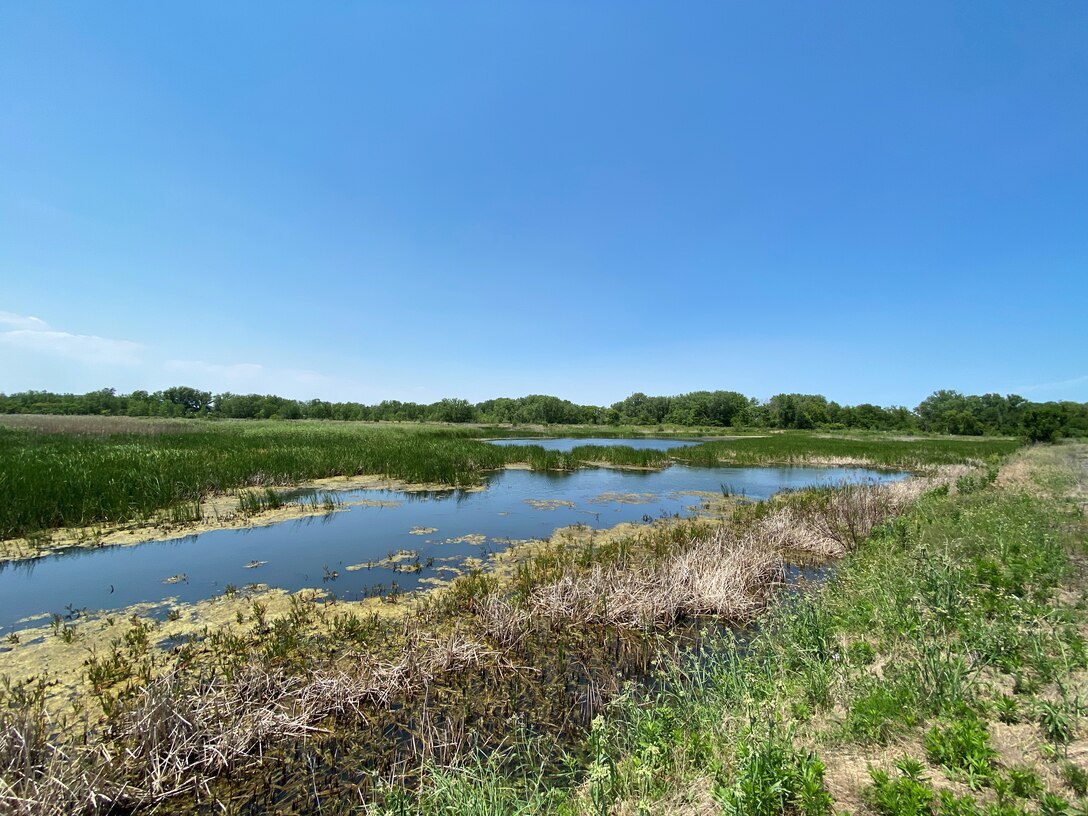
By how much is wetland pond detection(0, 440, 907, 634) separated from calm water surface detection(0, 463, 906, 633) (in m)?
0.03

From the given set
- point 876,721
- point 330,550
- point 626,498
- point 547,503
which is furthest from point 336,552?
point 626,498

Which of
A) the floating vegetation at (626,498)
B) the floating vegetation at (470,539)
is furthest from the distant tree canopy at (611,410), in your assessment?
the floating vegetation at (470,539)

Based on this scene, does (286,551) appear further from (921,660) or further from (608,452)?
(608,452)

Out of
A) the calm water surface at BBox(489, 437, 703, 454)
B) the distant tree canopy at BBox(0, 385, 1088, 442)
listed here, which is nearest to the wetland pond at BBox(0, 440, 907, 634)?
the calm water surface at BBox(489, 437, 703, 454)

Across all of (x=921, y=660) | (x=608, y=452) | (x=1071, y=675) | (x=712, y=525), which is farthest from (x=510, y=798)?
(x=608, y=452)

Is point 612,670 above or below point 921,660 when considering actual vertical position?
below

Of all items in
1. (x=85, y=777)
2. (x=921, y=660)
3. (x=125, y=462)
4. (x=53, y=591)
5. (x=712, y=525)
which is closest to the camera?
(x=85, y=777)

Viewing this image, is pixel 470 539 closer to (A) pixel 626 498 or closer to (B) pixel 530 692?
A: (B) pixel 530 692

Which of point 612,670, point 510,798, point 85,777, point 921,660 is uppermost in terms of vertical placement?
point 921,660

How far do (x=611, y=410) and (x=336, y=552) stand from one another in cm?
13060

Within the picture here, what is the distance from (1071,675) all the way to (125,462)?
82.0 ft

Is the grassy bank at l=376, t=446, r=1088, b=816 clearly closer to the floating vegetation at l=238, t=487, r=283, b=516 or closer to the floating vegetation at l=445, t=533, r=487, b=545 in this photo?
the floating vegetation at l=445, t=533, r=487, b=545

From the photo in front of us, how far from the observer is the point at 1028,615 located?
497 centimetres

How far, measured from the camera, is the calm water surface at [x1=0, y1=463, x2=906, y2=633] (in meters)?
8.41
